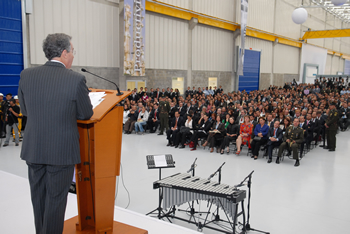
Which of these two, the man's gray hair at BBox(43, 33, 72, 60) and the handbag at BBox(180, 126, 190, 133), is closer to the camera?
the man's gray hair at BBox(43, 33, 72, 60)

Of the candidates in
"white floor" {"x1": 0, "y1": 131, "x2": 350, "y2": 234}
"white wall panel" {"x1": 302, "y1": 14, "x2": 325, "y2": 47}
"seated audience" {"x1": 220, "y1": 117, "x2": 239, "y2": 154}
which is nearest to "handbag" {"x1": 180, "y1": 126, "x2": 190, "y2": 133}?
"white floor" {"x1": 0, "y1": 131, "x2": 350, "y2": 234}

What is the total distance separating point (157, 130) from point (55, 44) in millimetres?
11350

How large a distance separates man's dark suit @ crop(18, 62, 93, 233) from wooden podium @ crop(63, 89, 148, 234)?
242 millimetres

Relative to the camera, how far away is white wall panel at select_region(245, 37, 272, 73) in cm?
2645

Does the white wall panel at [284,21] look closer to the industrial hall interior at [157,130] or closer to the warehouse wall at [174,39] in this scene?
the warehouse wall at [174,39]

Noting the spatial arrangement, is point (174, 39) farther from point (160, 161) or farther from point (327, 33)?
point (327, 33)

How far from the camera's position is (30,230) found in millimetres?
3395

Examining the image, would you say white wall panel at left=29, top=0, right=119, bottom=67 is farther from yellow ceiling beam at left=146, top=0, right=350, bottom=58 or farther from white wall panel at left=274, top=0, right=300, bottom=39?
white wall panel at left=274, top=0, right=300, bottom=39

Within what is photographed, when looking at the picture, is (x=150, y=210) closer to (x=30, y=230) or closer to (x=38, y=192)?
(x=30, y=230)

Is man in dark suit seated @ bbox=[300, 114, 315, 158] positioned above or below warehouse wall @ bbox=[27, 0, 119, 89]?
below

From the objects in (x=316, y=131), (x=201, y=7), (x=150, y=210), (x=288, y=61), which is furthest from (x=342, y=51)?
(x=150, y=210)

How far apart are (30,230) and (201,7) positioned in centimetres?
2015

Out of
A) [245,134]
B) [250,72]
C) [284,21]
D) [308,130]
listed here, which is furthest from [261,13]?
[245,134]

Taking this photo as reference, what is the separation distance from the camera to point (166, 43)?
1914 centimetres
